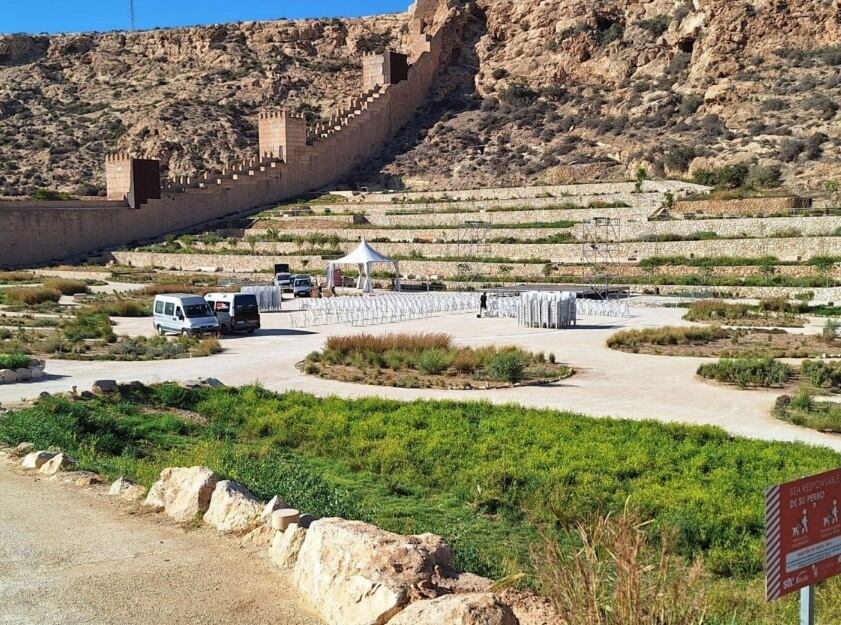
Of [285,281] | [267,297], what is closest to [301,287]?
[285,281]

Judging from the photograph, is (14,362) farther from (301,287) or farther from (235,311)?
(301,287)

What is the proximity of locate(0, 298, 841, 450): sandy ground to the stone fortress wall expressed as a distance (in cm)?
2854

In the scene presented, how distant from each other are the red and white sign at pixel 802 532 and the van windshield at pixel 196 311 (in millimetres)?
21631

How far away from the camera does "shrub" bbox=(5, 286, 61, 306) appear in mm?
33459

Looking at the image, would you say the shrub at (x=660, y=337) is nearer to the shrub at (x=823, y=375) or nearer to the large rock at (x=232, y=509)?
the shrub at (x=823, y=375)

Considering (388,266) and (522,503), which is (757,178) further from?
(522,503)

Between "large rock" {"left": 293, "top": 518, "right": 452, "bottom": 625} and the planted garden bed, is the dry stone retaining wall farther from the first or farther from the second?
"large rock" {"left": 293, "top": 518, "right": 452, "bottom": 625}

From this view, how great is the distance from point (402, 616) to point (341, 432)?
7598 mm

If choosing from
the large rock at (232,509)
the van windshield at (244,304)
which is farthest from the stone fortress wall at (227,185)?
the large rock at (232,509)

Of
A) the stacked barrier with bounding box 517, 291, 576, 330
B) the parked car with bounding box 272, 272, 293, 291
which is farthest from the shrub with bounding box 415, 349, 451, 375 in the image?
the parked car with bounding box 272, 272, 293, 291

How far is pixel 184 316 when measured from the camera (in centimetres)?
2408

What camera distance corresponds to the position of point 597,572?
4691mm

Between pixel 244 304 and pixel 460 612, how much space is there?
21.0m

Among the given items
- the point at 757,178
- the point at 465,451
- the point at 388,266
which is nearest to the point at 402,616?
the point at 465,451
